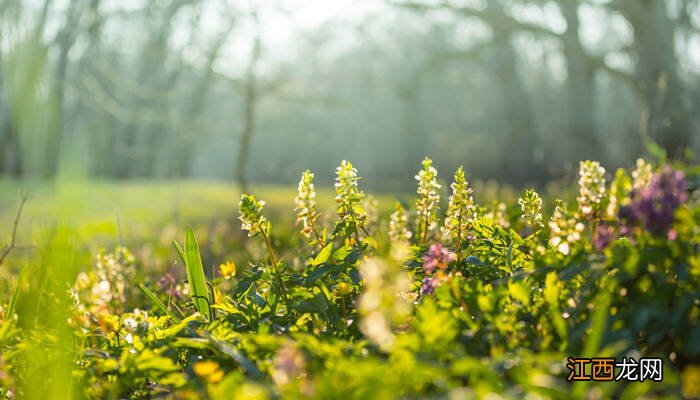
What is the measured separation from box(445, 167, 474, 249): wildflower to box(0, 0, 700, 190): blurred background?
173 centimetres

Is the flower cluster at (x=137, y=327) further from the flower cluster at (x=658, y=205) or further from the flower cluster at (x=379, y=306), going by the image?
the flower cluster at (x=658, y=205)

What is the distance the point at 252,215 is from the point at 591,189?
43.9 inches

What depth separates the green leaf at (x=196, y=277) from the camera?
2352mm

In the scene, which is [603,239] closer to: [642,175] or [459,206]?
A: [459,206]

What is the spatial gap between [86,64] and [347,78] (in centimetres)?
1655

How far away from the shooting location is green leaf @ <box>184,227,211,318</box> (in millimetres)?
2352

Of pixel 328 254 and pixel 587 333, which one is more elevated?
pixel 328 254

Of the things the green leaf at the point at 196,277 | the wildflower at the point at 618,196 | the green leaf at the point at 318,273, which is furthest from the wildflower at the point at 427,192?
the green leaf at the point at 196,277

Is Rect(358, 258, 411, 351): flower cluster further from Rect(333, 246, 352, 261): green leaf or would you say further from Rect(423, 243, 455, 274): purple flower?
Rect(333, 246, 352, 261): green leaf

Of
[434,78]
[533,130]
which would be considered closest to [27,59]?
[533,130]

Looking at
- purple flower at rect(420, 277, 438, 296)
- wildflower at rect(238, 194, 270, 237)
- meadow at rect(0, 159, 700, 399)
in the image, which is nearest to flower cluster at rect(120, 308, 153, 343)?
meadow at rect(0, 159, 700, 399)

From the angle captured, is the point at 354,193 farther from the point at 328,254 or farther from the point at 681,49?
the point at 681,49

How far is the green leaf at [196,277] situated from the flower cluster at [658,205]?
4.94ft

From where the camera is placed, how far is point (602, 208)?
2010 mm
